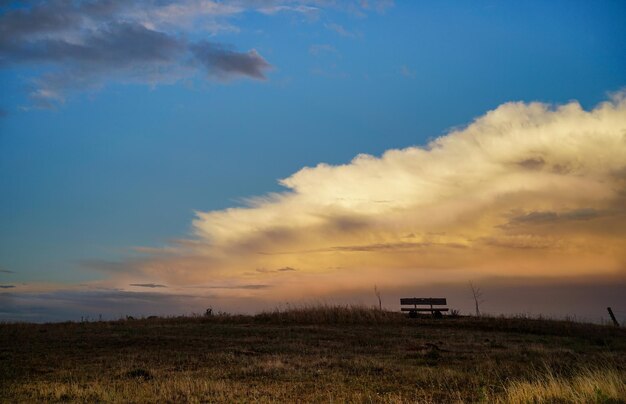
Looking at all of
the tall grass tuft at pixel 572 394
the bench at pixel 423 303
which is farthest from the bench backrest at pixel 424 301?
the tall grass tuft at pixel 572 394

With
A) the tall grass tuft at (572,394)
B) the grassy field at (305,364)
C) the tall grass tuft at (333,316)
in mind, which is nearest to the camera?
the tall grass tuft at (572,394)

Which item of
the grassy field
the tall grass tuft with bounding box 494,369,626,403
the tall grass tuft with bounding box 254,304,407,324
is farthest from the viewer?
the tall grass tuft with bounding box 254,304,407,324

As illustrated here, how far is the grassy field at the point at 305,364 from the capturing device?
12102 mm

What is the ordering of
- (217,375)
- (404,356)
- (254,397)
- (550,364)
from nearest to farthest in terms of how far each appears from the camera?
1. (254,397)
2. (217,375)
3. (550,364)
4. (404,356)

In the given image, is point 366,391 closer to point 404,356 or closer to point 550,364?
point 404,356

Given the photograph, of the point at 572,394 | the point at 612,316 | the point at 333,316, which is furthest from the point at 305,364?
the point at 612,316

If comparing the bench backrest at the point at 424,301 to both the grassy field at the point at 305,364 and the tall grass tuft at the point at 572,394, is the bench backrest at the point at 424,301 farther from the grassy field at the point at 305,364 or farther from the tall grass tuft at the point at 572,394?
the tall grass tuft at the point at 572,394

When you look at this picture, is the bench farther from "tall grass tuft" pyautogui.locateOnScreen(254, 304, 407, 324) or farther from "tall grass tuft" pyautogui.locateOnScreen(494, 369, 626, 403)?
"tall grass tuft" pyautogui.locateOnScreen(494, 369, 626, 403)

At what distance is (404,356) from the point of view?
19406mm

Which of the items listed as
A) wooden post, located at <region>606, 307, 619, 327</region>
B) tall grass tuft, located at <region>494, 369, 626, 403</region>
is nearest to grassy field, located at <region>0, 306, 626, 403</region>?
tall grass tuft, located at <region>494, 369, 626, 403</region>

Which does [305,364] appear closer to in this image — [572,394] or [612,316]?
[572,394]

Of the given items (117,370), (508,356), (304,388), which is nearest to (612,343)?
(508,356)

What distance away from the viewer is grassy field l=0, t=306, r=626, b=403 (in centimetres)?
1210

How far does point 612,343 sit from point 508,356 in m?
10.8
